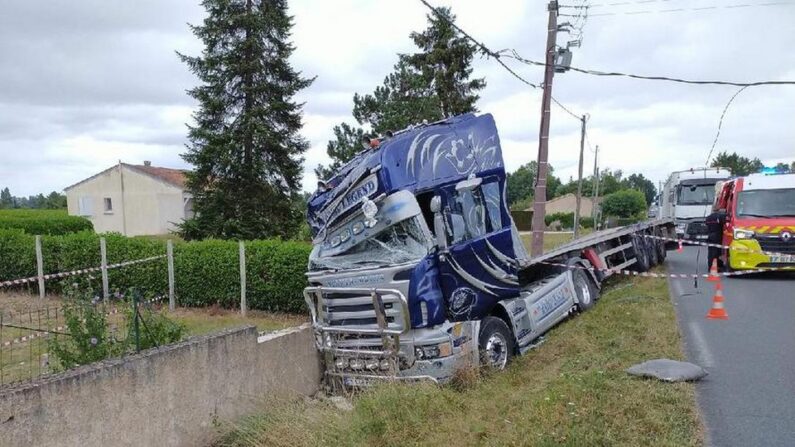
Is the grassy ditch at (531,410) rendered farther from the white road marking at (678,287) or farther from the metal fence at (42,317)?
the white road marking at (678,287)

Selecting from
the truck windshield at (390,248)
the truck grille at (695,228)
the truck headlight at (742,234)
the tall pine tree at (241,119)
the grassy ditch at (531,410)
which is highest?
the tall pine tree at (241,119)

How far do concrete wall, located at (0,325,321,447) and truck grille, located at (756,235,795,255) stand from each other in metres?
9.55

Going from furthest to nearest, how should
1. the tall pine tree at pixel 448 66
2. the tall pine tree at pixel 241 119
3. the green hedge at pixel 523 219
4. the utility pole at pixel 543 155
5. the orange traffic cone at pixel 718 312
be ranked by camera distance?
the green hedge at pixel 523 219
the tall pine tree at pixel 448 66
the tall pine tree at pixel 241 119
the utility pole at pixel 543 155
the orange traffic cone at pixel 718 312

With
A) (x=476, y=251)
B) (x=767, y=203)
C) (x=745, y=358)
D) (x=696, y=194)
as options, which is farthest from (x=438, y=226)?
(x=696, y=194)

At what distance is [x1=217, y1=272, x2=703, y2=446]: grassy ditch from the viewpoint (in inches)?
182

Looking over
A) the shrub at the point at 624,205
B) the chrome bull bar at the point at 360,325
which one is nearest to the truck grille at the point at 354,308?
the chrome bull bar at the point at 360,325

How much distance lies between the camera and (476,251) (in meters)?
7.58

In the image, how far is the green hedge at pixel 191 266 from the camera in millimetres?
11555

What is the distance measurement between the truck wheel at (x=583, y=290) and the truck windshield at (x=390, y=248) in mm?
4615

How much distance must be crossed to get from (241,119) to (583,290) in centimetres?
1286

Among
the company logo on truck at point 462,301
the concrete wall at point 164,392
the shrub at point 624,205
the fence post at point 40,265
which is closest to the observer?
the concrete wall at point 164,392

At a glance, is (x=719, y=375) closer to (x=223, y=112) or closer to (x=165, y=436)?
(x=165, y=436)

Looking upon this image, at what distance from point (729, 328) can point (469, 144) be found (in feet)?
14.4

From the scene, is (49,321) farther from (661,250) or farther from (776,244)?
(661,250)
